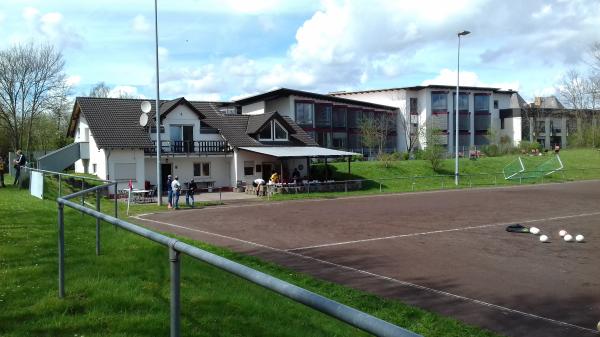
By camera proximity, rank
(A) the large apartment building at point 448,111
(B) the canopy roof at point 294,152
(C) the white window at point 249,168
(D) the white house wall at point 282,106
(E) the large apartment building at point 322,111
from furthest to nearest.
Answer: (A) the large apartment building at point 448,111 → (E) the large apartment building at point 322,111 → (D) the white house wall at point 282,106 → (C) the white window at point 249,168 → (B) the canopy roof at point 294,152

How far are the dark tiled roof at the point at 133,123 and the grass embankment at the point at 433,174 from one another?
210 inches

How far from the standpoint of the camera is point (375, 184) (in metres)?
42.1

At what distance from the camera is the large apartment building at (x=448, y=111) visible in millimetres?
73000

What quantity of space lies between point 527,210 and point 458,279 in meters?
16.4

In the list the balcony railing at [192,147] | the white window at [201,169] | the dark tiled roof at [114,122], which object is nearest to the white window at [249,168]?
the balcony railing at [192,147]

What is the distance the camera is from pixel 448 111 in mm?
75125

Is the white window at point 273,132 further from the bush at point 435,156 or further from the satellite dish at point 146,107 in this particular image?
the bush at point 435,156

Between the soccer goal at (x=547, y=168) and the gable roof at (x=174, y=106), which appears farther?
the soccer goal at (x=547, y=168)

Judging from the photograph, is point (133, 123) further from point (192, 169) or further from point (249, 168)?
point (249, 168)

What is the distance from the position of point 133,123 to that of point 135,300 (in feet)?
118

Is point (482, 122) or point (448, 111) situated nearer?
point (448, 111)

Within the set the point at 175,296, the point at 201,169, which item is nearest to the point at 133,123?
the point at 201,169

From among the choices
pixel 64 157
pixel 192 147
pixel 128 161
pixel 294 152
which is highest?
pixel 192 147

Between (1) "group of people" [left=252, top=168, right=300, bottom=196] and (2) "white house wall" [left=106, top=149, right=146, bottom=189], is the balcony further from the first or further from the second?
(2) "white house wall" [left=106, top=149, right=146, bottom=189]
